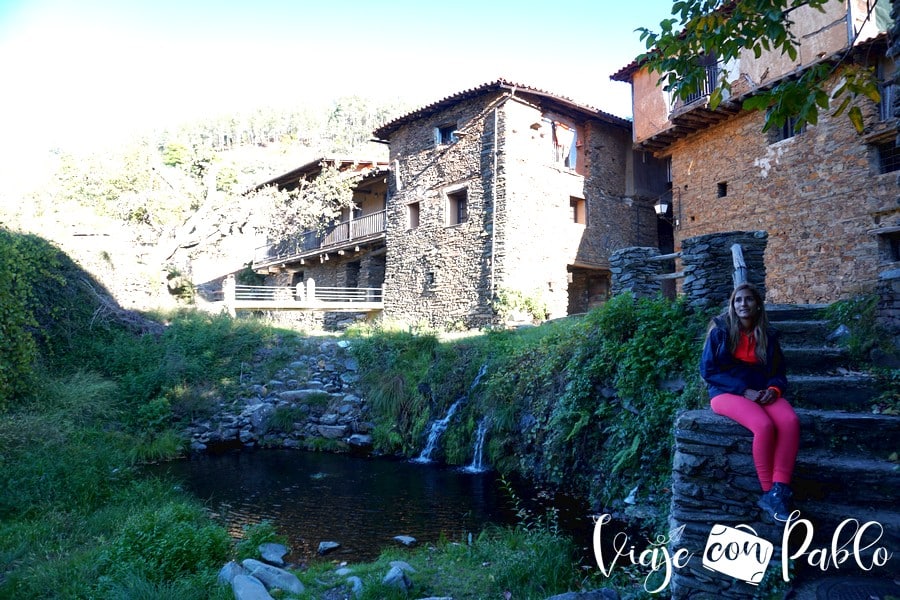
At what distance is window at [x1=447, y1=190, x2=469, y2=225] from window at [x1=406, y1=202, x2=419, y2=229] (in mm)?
1701

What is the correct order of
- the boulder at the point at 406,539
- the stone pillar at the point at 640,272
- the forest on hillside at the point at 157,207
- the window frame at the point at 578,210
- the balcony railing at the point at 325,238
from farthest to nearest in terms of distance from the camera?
the balcony railing at the point at 325,238
the window frame at the point at 578,210
the forest on hillside at the point at 157,207
the stone pillar at the point at 640,272
the boulder at the point at 406,539

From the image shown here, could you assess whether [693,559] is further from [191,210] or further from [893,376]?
[191,210]

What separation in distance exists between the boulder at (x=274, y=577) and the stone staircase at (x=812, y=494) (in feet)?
9.55

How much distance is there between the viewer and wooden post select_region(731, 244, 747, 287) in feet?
18.3

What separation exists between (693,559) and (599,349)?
4.18 m

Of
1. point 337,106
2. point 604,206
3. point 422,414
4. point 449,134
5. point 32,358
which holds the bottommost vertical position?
point 422,414

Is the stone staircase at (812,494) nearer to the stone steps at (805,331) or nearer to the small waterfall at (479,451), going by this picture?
the stone steps at (805,331)

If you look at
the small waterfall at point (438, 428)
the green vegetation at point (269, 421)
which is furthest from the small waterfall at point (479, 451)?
the small waterfall at point (438, 428)

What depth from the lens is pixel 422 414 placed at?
10945 millimetres

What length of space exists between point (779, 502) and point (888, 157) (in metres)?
11.5

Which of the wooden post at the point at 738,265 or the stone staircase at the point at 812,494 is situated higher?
the wooden post at the point at 738,265

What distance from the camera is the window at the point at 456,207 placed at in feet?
59.5

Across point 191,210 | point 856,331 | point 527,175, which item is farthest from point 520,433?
point 191,210

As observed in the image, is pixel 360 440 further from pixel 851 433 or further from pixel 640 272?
pixel 851 433
